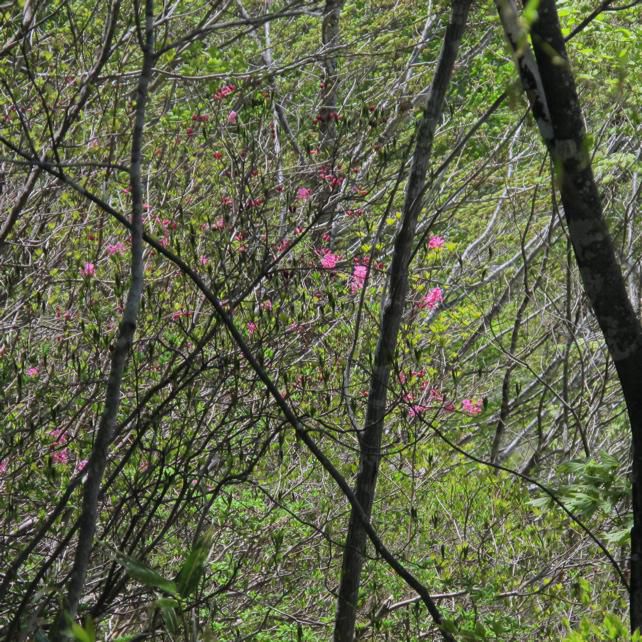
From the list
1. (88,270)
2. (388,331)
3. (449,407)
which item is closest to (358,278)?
(449,407)

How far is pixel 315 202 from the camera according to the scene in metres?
6.62

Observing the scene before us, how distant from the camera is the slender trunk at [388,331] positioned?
2.91 metres

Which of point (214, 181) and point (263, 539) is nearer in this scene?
point (263, 539)

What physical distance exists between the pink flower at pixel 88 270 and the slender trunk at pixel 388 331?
2.23 meters

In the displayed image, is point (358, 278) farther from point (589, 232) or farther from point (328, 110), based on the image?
point (589, 232)

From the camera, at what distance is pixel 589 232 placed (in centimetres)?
195

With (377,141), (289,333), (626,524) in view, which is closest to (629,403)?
(626,524)

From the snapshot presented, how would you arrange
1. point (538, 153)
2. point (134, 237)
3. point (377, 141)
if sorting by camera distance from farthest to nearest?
point (538, 153) → point (377, 141) → point (134, 237)

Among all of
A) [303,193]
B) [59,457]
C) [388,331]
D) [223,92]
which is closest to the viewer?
[388,331]

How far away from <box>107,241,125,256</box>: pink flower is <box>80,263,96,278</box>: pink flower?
16 cm

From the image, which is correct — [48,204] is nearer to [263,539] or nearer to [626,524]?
[263,539]

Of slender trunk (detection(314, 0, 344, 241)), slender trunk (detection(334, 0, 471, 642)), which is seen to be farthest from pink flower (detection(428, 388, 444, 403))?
slender trunk (detection(334, 0, 471, 642))

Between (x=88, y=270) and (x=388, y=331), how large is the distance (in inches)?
94.8

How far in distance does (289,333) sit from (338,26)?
222 inches
